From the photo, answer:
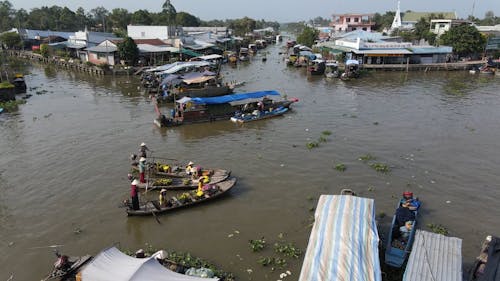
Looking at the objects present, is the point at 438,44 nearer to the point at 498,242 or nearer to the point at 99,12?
the point at 498,242

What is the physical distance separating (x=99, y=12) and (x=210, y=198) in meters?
141

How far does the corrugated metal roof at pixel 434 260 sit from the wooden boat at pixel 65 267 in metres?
9.07

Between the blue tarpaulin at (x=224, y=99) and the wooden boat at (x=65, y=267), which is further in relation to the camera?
the blue tarpaulin at (x=224, y=99)

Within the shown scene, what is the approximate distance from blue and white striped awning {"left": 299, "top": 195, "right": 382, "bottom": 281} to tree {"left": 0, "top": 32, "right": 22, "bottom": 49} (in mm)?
77617

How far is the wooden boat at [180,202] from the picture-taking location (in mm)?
14164

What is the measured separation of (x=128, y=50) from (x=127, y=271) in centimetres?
4486

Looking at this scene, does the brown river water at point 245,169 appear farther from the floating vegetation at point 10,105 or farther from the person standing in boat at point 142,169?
the person standing in boat at point 142,169

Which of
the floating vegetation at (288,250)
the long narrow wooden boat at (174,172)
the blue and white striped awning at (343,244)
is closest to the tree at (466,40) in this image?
the long narrow wooden boat at (174,172)

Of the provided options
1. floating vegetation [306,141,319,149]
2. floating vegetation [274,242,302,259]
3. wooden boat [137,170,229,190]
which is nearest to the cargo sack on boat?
floating vegetation [274,242,302,259]

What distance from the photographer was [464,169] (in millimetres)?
18703

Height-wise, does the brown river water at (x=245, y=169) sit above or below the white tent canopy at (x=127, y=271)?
below

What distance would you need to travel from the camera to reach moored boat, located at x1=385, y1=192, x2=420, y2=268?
431 inches

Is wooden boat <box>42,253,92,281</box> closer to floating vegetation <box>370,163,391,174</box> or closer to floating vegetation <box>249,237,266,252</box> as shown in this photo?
floating vegetation <box>249,237,266,252</box>

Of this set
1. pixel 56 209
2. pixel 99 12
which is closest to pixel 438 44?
pixel 56 209
